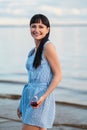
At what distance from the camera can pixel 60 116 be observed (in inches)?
343

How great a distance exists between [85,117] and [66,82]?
30.2 feet

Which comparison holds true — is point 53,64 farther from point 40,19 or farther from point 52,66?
point 40,19

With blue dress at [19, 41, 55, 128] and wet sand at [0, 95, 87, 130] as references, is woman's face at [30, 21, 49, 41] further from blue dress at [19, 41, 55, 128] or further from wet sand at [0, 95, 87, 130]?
wet sand at [0, 95, 87, 130]

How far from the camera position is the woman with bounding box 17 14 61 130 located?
154 inches

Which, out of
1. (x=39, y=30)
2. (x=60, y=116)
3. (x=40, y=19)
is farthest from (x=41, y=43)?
(x=60, y=116)

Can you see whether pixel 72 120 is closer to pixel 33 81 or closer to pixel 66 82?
pixel 33 81

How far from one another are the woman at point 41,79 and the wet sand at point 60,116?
3.15 m

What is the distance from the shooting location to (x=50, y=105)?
4012mm

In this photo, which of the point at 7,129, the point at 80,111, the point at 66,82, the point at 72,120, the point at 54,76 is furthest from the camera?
the point at 66,82

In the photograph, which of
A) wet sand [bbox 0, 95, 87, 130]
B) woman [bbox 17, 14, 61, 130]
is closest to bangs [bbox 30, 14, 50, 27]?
woman [bbox 17, 14, 61, 130]

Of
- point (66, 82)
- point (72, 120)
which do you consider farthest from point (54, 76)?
point (66, 82)

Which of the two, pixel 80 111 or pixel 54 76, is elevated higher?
pixel 54 76

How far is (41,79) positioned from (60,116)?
191 inches

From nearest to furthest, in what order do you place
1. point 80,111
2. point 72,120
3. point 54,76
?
point 54,76 → point 72,120 → point 80,111
